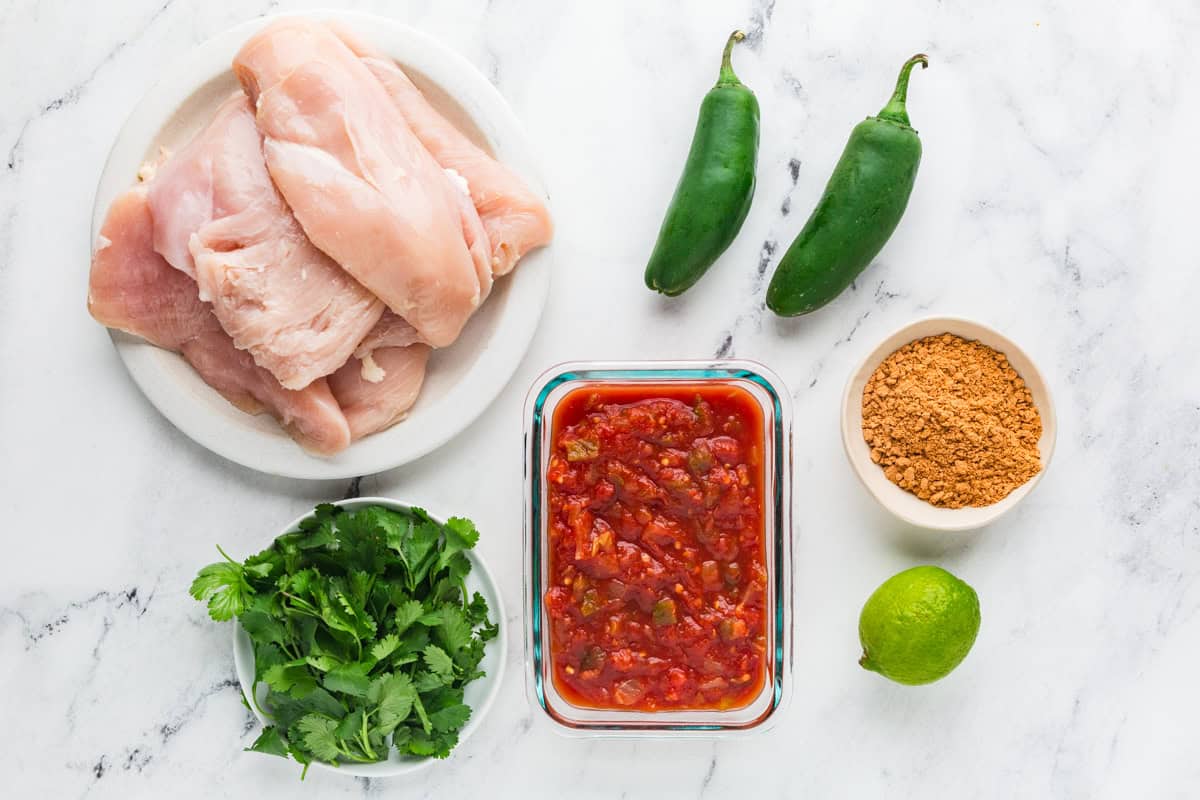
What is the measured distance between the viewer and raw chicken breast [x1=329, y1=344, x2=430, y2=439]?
2117 millimetres

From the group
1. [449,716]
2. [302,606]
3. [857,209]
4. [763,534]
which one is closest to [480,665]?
[449,716]

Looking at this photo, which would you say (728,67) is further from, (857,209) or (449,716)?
(449,716)

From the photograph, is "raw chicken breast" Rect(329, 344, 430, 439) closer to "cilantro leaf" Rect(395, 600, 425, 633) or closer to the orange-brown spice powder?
"cilantro leaf" Rect(395, 600, 425, 633)

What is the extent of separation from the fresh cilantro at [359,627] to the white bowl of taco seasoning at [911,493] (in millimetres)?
788

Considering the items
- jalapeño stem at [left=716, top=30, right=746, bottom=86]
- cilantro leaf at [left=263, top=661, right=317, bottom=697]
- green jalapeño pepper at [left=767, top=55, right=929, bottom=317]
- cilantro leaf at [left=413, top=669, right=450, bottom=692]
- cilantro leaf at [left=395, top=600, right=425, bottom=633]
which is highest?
jalapeño stem at [left=716, top=30, right=746, bottom=86]

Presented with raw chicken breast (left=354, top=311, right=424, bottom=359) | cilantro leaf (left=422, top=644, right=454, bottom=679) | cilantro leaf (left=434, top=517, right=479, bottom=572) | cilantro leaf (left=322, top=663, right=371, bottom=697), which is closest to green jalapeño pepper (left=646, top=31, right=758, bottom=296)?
raw chicken breast (left=354, top=311, right=424, bottom=359)

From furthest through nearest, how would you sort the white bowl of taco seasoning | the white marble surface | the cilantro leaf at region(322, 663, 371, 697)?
the white marble surface, the white bowl of taco seasoning, the cilantro leaf at region(322, 663, 371, 697)

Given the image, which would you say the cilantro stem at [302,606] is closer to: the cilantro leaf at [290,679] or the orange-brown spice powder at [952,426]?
the cilantro leaf at [290,679]

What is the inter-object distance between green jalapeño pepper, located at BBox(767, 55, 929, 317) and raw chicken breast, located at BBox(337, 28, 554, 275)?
0.50 metres

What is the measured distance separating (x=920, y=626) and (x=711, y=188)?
91cm

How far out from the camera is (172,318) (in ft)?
6.84

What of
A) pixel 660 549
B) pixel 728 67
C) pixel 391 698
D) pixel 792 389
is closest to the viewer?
pixel 660 549

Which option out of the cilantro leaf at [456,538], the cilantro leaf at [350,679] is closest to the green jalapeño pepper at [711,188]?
the cilantro leaf at [456,538]

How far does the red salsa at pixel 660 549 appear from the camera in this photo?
1905mm
